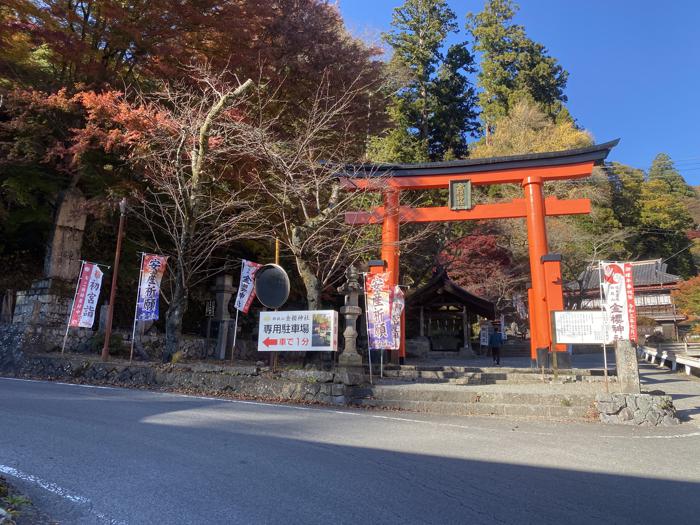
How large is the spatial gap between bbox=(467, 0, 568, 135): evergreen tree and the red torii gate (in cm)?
2308

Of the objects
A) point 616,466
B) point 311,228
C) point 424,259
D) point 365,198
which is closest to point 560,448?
point 616,466

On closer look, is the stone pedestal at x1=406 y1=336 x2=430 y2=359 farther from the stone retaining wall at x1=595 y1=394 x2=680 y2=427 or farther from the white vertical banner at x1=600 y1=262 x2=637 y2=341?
the stone retaining wall at x1=595 y1=394 x2=680 y2=427

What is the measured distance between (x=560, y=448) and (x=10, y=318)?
A: 15.9 metres

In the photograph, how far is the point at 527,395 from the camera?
9.06 m

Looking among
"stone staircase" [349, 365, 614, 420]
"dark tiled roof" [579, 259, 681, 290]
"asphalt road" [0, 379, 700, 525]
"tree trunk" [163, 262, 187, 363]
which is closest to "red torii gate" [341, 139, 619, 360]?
"stone staircase" [349, 365, 614, 420]

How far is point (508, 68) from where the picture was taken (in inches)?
1539

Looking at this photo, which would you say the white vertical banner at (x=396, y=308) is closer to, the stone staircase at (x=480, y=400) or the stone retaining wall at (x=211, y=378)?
the stone staircase at (x=480, y=400)

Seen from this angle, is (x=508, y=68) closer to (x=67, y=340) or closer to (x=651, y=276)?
(x=651, y=276)

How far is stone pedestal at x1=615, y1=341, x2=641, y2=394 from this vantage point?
8641 millimetres

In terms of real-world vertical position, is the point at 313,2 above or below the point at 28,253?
above

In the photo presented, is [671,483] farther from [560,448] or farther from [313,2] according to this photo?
[313,2]

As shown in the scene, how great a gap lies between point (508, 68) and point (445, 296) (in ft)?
74.1

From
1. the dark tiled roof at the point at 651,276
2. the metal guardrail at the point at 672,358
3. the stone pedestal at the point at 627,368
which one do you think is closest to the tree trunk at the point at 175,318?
the stone pedestal at the point at 627,368

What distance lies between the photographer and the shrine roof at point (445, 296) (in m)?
24.9
